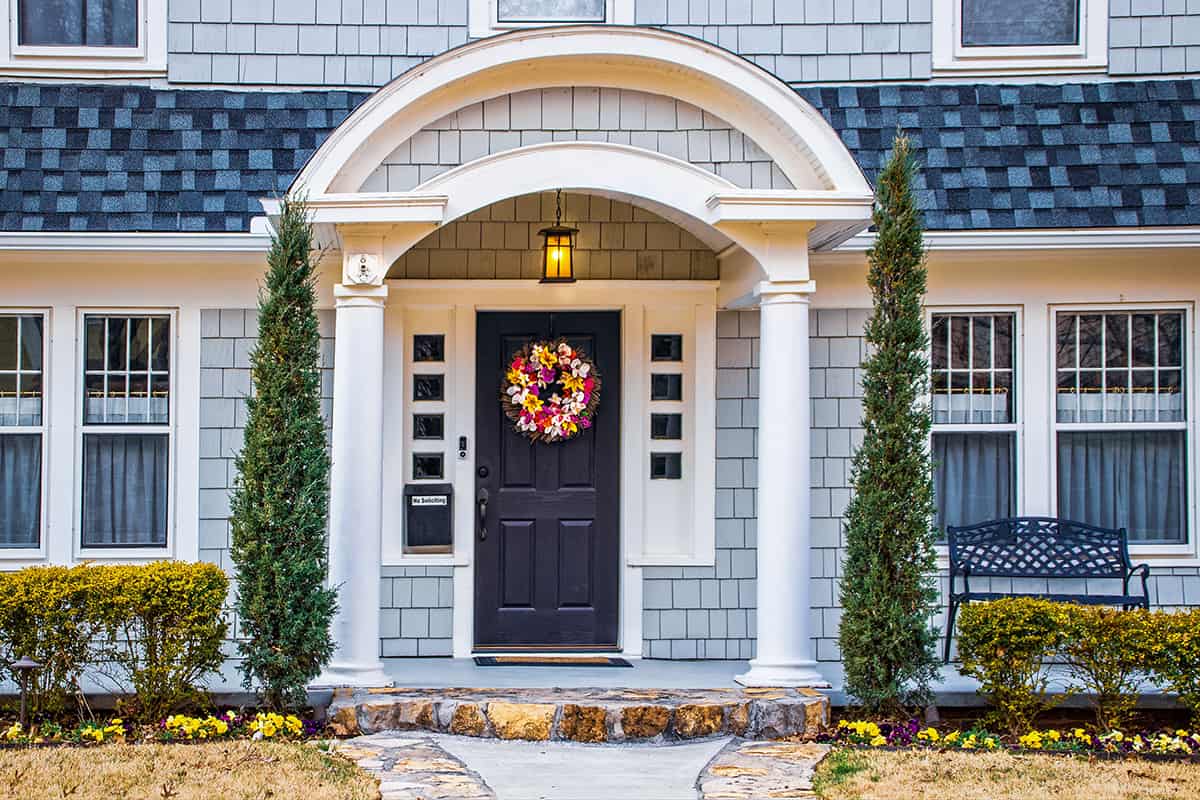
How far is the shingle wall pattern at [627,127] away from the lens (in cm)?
823

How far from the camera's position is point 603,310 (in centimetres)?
955

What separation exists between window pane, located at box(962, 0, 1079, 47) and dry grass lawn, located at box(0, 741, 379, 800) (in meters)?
6.34

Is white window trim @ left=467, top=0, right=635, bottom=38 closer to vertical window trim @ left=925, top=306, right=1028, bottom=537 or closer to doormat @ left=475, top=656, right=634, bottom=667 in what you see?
vertical window trim @ left=925, top=306, right=1028, bottom=537

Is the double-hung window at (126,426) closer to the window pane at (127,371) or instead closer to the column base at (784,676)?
the window pane at (127,371)

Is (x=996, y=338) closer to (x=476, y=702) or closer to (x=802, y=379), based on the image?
(x=802, y=379)

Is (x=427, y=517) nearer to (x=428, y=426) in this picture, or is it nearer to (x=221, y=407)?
(x=428, y=426)

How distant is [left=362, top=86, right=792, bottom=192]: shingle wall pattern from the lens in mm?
8234

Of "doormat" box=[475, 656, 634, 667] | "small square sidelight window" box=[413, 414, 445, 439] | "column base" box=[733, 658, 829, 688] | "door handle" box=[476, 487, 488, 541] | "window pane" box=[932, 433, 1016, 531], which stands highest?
"small square sidelight window" box=[413, 414, 445, 439]

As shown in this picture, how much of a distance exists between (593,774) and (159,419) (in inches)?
154

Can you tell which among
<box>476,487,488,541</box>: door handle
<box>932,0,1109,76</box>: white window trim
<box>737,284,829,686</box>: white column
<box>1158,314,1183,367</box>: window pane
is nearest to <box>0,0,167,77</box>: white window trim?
<box>476,487,488,541</box>: door handle

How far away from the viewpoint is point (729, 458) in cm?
942

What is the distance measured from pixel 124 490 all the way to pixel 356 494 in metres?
1.99

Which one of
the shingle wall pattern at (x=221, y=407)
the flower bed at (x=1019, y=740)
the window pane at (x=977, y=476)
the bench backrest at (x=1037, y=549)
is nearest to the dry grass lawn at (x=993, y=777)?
the flower bed at (x=1019, y=740)

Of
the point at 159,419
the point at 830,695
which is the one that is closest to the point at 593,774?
the point at 830,695
